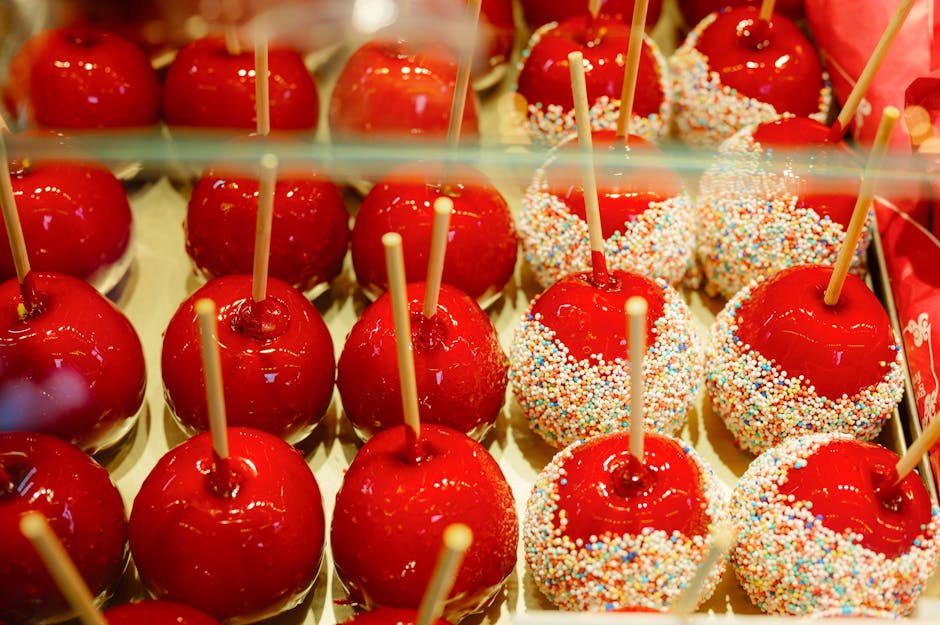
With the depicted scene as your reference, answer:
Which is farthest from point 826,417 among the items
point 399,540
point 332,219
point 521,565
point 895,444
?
point 332,219

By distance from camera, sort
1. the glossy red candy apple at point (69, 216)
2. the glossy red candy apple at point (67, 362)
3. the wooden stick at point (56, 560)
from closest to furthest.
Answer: the wooden stick at point (56, 560) < the glossy red candy apple at point (67, 362) < the glossy red candy apple at point (69, 216)

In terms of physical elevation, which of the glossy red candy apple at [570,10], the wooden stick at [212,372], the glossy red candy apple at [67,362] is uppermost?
the glossy red candy apple at [570,10]

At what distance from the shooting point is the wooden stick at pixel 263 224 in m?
1.04

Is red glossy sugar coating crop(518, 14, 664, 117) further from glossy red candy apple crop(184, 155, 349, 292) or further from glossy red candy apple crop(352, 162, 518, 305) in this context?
glossy red candy apple crop(184, 155, 349, 292)

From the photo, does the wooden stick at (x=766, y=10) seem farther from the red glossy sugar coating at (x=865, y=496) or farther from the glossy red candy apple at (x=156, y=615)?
the glossy red candy apple at (x=156, y=615)

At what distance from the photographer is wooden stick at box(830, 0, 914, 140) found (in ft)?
3.99

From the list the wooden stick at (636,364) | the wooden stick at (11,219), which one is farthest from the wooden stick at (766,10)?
the wooden stick at (11,219)

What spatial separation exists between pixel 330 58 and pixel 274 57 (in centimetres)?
18

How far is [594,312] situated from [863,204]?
0.31 metres

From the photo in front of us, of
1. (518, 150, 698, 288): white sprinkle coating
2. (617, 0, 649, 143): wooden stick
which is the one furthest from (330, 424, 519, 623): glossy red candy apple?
(617, 0, 649, 143): wooden stick

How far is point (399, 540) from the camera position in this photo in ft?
3.57

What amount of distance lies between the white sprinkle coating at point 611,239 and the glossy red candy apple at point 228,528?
474 mm

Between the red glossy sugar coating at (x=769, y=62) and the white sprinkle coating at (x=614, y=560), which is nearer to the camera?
the white sprinkle coating at (x=614, y=560)

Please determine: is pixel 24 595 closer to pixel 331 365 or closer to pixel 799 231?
pixel 331 365
